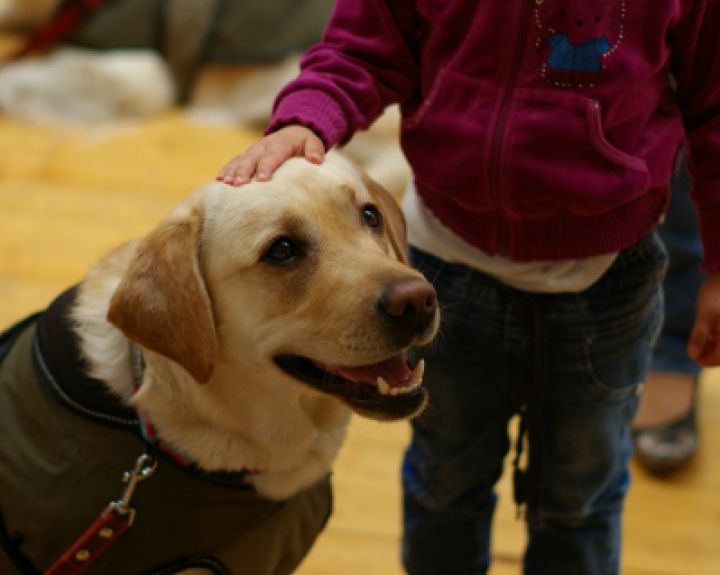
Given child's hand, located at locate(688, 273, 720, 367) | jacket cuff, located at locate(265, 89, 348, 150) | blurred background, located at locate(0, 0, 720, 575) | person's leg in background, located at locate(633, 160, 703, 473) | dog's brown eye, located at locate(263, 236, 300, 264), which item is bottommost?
blurred background, located at locate(0, 0, 720, 575)

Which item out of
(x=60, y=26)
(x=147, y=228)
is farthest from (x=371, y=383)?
(x=60, y=26)

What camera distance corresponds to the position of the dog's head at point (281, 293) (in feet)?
3.22

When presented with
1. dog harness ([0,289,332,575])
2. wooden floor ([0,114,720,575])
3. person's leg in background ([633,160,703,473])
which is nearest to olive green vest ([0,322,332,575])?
dog harness ([0,289,332,575])

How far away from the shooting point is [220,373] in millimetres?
1078

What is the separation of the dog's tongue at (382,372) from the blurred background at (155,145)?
0.71 metres

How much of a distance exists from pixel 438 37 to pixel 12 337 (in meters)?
0.69

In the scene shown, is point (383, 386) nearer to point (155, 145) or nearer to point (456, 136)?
point (456, 136)

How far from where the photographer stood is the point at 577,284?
113 cm

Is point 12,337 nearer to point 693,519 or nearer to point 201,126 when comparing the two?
point 693,519

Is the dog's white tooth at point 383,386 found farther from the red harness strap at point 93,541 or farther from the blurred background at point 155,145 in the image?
the blurred background at point 155,145

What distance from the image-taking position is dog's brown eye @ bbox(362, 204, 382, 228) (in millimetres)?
1091

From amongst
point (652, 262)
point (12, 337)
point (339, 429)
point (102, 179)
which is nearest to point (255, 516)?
point (339, 429)

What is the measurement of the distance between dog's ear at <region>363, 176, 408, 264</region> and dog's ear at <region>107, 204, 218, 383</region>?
0.23m

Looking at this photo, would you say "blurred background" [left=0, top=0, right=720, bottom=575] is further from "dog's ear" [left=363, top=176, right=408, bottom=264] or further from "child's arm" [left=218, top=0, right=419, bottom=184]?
"child's arm" [left=218, top=0, right=419, bottom=184]
